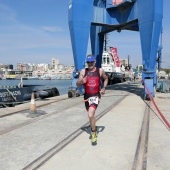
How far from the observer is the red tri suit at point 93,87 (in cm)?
604

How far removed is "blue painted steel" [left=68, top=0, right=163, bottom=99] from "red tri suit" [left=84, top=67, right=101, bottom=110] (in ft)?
38.0

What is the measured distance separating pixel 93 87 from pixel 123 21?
15.7 meters

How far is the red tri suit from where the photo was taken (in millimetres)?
6039

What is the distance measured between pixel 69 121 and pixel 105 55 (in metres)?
43.6

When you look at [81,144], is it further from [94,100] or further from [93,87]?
Answer: [93,87]

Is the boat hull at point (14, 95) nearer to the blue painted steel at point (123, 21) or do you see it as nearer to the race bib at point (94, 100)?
the blue painted steel at point (123, 21)

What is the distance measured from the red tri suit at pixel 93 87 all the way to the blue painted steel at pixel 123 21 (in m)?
11.6

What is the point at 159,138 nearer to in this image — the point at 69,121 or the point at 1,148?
the point at 69,121

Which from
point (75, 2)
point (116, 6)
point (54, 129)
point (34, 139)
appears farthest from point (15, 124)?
point (116, 6)

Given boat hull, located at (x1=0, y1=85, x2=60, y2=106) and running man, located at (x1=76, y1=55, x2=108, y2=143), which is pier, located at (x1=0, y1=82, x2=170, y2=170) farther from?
boat hull, located at (x1=0, y1=85, x2=60, y2=106)

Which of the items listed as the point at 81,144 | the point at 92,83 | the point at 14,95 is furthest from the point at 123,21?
the point at 81,144

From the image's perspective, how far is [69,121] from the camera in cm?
861

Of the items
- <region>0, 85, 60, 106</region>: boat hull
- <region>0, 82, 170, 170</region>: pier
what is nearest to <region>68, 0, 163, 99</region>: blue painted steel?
<region>0, 85, 60, 106</region>: boat hull

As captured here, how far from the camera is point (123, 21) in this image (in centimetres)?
2059
